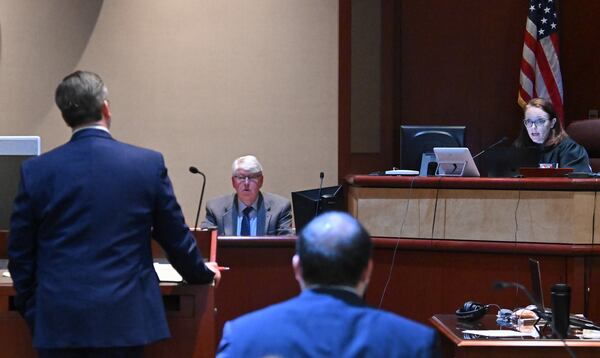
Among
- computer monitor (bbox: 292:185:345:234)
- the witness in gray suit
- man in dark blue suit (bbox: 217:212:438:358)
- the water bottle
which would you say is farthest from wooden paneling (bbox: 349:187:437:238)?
man in dark blue suit (bbox: 217:212:438:358)

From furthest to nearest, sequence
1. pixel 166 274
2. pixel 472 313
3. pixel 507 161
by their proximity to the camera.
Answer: pixel 507 161 < pixel 472 313 < pixel 166 274

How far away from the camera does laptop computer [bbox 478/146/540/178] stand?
5.72 meters

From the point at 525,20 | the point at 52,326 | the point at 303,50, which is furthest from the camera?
the point at 525,20

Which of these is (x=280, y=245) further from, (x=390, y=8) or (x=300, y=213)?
(x=390, y=8)

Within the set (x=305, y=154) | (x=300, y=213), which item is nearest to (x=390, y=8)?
(x=305, y=154)

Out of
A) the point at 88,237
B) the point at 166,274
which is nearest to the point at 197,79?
the point at 166,274

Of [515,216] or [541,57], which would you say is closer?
[515,216]

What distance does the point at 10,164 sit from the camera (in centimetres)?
379

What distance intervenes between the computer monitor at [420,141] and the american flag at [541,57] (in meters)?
1.86

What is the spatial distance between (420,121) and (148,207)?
5755mm

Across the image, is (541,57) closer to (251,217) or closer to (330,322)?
(251,217)

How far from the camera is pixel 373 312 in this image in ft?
6.10

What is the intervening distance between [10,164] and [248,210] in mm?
2426

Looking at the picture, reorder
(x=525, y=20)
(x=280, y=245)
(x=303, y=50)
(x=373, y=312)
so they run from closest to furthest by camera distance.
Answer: (x=373, y=312) < (x=280, y=245) < (x=303, y=50) < (x=525, y=20)
